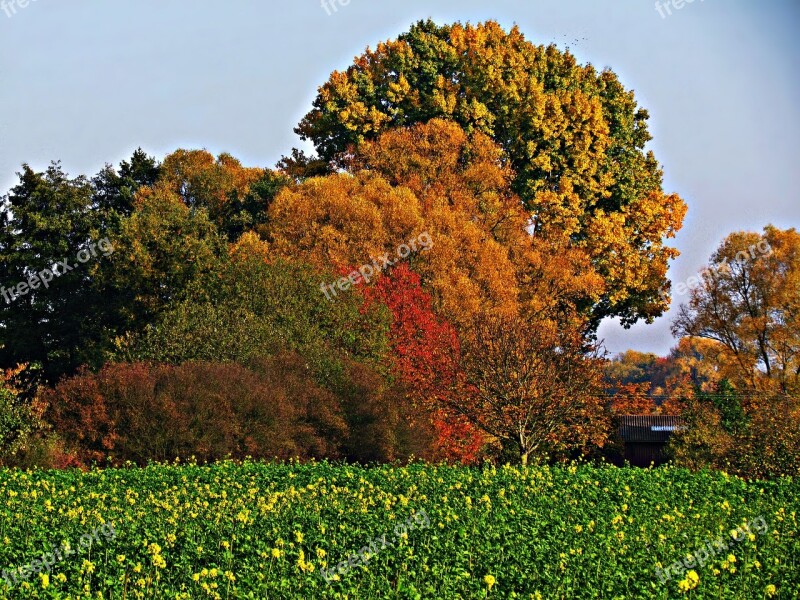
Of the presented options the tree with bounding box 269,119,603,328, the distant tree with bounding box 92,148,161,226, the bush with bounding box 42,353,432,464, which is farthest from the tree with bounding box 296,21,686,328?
the bush with bounding box 42,353,432,464

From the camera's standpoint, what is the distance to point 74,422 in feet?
78.6

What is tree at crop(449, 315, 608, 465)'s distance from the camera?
84.4 ft

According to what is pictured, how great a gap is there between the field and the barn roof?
26660 millimetres

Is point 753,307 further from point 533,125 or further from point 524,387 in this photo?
point 524,387

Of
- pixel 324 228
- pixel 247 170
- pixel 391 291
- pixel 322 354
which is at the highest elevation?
pixel 247 170

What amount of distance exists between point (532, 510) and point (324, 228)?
2205 centimetres

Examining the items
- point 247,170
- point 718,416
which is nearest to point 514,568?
point 718,416

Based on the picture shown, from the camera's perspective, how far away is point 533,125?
143 feet

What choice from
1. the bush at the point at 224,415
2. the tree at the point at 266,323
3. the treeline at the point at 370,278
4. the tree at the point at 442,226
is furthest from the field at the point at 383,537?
the tree at the point at 442,226

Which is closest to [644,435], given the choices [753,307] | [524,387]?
[753,307]

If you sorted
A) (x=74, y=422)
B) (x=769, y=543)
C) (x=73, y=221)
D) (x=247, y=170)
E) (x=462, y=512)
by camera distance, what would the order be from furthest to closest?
(x=247, y=170)
(x=73, y=221)
(x=74, y=422)
(x=462, y=512)
(x=769, y=543)

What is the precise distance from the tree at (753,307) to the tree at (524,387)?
20.9 m

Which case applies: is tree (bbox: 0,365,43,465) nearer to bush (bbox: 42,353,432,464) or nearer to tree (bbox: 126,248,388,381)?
bush (bbox: 42,353,432,464)

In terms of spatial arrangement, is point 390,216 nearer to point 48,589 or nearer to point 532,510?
point 532,510
